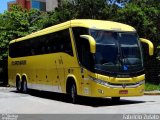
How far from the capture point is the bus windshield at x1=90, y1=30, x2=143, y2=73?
18.0 meters

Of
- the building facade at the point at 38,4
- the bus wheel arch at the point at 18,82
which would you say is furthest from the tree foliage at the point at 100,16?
the building facade at the point at 38,4

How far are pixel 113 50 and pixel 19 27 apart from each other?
84.3 ft

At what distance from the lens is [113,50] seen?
719 inches

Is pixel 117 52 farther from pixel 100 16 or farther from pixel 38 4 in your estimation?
pixel 38 4

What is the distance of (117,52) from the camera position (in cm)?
1825

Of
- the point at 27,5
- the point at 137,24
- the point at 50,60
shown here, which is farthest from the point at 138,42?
the point at 27,5

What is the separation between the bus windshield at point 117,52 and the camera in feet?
58.9

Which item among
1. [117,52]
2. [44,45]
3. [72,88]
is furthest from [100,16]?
[117,52]

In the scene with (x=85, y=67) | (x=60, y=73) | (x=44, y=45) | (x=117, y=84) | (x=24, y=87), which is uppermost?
(x=44, y=45)

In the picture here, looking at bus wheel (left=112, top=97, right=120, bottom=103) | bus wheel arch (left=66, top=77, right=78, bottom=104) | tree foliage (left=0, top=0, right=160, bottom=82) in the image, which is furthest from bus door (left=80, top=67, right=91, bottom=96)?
tree foliage (left=0, top=0, right=160, bottom=82)

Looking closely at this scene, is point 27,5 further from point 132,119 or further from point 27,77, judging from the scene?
point 132,119

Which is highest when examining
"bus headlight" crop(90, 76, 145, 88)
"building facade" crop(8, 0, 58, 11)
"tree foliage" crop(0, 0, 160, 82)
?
"building facade" crop(8, 0, 58, 11)

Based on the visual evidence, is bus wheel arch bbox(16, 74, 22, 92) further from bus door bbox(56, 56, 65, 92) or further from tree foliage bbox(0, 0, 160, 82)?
tree foliage bbox(0, 0, 160, 82)

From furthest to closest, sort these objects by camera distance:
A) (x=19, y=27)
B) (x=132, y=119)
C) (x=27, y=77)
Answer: (x=19, y=27)
(x=27, y=77)
(x=132, y=119)
